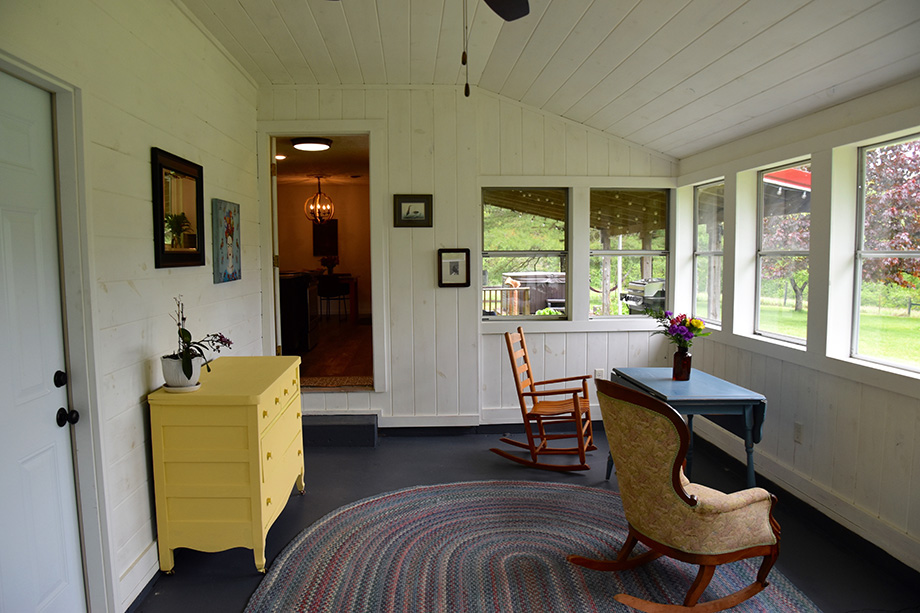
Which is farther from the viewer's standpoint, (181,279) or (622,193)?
(622,193)

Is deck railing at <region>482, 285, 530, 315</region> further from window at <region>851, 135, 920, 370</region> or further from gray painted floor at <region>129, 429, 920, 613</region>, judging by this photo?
window at <region>851, 135, 920, 370</region>

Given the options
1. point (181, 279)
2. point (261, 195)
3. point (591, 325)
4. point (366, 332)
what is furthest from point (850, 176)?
point (366, 332)

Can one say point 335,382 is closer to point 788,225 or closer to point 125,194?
point 125,194

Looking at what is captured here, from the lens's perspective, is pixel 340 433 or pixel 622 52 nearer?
pixel 622 52

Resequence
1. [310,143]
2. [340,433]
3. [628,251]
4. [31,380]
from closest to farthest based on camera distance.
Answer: [31,380] → [340,433] → [628,251] → [310,143]

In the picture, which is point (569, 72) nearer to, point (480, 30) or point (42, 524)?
point (480, 30)

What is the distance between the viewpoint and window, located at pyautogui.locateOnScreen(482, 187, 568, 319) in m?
4.72

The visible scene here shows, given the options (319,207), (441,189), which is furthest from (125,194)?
(319,207)

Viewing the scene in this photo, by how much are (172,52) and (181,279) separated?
1.16m

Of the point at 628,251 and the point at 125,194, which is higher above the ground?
the point at 125,194

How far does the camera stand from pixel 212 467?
98.3 inches

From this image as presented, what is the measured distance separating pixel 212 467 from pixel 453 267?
2.48 m

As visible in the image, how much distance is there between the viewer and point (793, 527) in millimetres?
3029

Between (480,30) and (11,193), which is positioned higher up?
(480,30)
